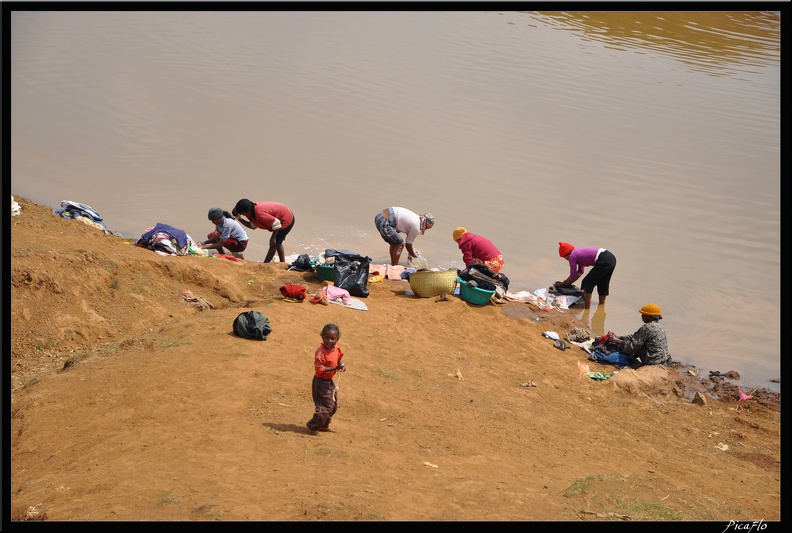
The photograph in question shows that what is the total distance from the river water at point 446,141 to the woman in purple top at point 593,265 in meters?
0.48

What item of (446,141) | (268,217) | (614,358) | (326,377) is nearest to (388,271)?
(268,217)

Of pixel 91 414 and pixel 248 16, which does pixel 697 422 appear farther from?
pixel 248 16

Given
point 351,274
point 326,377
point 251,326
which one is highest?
point 326,377

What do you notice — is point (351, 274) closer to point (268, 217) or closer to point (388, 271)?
point (388, 271)

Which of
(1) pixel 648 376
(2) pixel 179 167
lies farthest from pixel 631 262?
(2) pixel 179 167

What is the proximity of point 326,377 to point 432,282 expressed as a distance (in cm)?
503

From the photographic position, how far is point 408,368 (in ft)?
29.5

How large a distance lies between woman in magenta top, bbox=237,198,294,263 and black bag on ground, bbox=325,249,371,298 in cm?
142

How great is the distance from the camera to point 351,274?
36.2ft

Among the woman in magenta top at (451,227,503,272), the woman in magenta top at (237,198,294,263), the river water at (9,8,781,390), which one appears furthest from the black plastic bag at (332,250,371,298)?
the river water at (9,8,781,390)

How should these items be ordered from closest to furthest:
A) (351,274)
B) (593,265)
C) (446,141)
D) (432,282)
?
(351,274), (432,282), (593,265), (446,141)

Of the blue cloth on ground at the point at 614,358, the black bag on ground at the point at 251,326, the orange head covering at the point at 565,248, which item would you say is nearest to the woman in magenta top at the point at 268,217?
the black bag on ground at the point at 251,326

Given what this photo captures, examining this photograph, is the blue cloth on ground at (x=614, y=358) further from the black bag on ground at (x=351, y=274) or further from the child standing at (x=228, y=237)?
the child standing at (x=228, y=237)

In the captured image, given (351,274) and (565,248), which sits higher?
(565,248)
